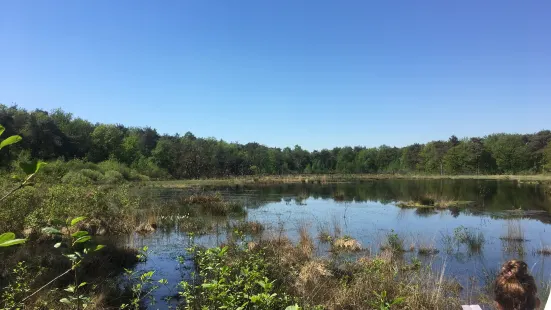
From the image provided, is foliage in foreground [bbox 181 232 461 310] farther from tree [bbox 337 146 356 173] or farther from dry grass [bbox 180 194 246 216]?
tree [bbox 337 146 356 173]

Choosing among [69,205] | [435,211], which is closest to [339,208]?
[435,211]

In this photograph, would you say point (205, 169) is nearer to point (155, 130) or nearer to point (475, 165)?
point (155, 130)

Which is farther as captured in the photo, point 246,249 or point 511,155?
point 511,155

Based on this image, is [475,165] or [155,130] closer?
[475,165]

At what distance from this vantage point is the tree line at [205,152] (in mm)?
50441

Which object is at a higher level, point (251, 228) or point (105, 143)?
point (105, 143)

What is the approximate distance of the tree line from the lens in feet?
165

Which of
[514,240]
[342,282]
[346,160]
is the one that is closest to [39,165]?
[342,282]

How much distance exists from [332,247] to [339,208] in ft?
42.1

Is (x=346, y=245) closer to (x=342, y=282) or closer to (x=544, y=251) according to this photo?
(x=342, y=282)

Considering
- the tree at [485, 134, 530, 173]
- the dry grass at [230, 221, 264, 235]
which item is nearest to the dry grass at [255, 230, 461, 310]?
the dry grass at [230, 221, 264, 235]

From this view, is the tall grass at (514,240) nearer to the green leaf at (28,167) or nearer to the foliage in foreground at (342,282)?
the foliage in foreground at (342,282)

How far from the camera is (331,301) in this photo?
6734mm

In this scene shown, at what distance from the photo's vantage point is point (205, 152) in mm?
71812
